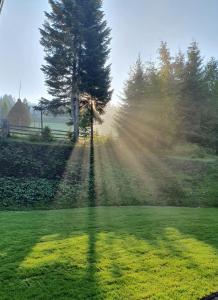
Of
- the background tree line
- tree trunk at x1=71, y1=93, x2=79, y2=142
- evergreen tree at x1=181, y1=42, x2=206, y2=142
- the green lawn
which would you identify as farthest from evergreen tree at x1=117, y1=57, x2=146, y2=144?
the green lawn

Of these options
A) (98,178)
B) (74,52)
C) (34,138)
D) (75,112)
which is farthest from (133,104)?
(98,178)

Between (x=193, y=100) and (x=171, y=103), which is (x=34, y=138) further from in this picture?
(x=193, y=100)

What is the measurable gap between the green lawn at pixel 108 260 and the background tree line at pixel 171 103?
20553 millimetres

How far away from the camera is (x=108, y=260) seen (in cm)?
719

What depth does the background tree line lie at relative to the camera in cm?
3123

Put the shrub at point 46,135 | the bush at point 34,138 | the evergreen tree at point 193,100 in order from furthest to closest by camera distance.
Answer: the evergreen tree at point 193,100 → the shrub at point 46,135 → the bush at point 34,138

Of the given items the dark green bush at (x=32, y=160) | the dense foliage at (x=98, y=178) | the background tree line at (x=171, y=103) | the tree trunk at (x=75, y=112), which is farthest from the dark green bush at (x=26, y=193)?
the background tree line at (x=171, y=103)

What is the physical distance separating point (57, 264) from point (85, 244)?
1577 mm

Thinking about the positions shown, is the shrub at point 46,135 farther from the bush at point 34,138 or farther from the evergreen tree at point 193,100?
the evergreen tree at point 193,100

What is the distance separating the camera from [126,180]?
21656 mm

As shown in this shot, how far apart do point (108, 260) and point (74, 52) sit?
27.7m

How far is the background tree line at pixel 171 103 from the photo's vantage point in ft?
102

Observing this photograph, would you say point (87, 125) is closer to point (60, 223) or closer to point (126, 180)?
point (126, 180)

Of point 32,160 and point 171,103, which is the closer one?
point 32,160
